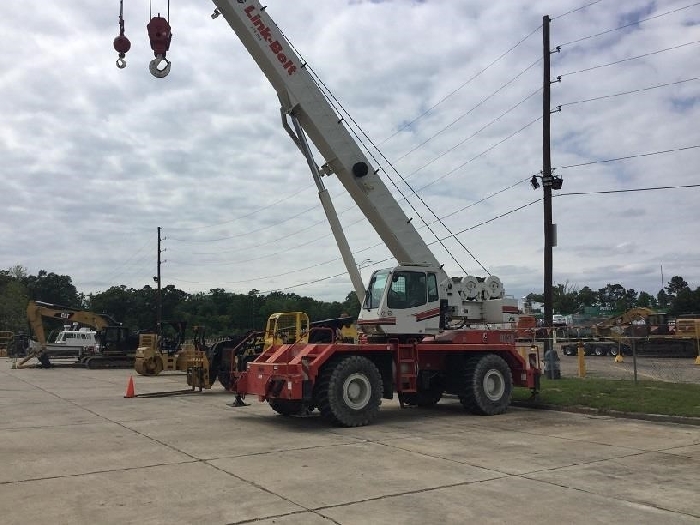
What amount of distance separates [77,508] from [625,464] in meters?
6.43

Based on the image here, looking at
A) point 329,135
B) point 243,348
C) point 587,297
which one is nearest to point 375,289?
point 329,135

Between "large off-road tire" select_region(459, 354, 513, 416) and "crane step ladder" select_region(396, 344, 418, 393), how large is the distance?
1.17 m

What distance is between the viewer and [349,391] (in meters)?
11.7

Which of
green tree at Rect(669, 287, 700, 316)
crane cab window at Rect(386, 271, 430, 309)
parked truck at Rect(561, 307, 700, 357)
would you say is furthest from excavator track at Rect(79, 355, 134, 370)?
green tree at Rect(669, 287, 700, 316)

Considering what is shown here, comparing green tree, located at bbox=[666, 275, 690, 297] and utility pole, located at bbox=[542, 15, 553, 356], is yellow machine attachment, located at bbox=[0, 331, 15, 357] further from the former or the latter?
green tree, located at bbox=[666, 275, 690, 297]

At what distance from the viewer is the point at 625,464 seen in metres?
8.20

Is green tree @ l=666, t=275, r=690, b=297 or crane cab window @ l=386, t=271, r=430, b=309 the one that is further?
green tree @ l=666, t=275, r=690, b=297

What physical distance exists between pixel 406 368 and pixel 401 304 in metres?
1.29

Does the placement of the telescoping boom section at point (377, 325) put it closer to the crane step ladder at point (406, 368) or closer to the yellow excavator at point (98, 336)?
the crane step ladder at point (406, 368)

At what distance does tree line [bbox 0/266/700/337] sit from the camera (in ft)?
221

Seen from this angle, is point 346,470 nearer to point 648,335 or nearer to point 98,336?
point 98,336

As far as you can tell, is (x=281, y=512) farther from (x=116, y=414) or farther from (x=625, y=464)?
(x=116, y=414)

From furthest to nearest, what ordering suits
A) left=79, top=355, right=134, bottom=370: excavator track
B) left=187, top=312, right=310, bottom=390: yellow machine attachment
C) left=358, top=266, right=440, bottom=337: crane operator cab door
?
1. left=79, top=355, right=134, bottom=370: excavator track
2. left=187, top=312, right=310, bottom=390: yellow machine attachment
3. left=358, top=266, right=440, bottom=337: crane operator cab door

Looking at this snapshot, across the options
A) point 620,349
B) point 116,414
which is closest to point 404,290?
point 116,414
